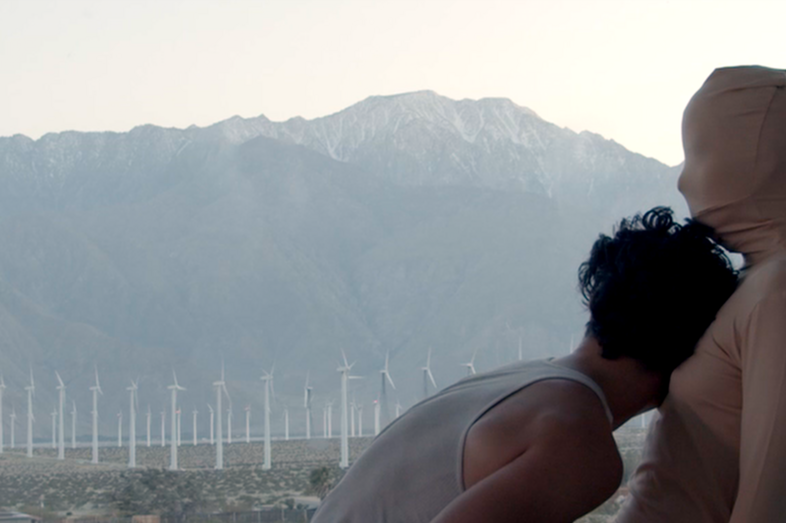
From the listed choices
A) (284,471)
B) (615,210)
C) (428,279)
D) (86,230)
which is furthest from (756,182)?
(615,210)

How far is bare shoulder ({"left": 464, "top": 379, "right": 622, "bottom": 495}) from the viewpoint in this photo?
5.89 feet

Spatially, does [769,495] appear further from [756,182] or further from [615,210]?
[615,210]

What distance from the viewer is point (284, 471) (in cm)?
7175

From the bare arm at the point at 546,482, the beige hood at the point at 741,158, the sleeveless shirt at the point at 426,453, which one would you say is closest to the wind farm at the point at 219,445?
the sleeveless shirt at the point at 426,453

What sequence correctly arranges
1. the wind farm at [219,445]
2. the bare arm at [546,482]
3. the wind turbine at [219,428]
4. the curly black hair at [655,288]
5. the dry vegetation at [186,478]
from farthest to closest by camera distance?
the wind turbine at [219,428] < the wind farm at [219,445] < the dry vegetation at [186,478] < the curly black hair at [655,288] < the bare arm at [546,482]

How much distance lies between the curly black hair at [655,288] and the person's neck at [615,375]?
2cm

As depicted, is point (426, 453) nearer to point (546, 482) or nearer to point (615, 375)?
point (546, 482)

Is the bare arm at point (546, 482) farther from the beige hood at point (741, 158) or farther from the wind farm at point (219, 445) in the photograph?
the beige hood at point (741, 158)

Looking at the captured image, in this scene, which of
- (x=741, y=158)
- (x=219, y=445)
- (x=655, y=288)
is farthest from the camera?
(x=219, y=445)

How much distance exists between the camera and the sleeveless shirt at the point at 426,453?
6.37 ft

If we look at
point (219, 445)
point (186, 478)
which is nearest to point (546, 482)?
point (186, 478)

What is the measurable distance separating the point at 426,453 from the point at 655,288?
20.2 inches

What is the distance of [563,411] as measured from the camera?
1.83 meters

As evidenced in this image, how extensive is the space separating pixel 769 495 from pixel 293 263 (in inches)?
6113
